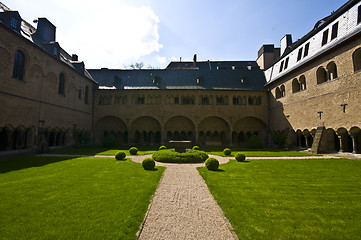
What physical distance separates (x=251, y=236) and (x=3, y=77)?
65.9ft

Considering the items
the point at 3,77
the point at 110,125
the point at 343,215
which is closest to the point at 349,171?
the point at 343,215

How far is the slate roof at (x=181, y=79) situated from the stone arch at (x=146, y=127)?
17.9ft

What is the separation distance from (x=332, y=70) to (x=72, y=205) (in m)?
22.8

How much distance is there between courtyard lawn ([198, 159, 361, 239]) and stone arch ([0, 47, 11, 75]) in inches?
709

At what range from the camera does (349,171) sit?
9.78 m

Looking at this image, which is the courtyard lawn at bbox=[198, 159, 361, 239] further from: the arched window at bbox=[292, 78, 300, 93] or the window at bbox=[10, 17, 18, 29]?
the window at bbox=[10, 17, 18, 29]

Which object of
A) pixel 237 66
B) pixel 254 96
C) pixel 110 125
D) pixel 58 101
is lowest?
pixel 110 125

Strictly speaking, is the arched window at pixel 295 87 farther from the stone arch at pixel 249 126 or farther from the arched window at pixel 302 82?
the stone arch at pixel 249 126

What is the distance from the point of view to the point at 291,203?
559cm

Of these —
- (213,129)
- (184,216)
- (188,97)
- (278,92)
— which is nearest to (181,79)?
(188,97)

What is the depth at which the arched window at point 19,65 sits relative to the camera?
15938 mm

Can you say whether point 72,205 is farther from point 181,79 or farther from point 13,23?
point 181,79

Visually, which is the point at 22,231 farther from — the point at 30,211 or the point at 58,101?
the point at 58,101

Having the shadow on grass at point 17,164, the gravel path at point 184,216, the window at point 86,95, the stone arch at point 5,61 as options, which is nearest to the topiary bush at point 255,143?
the gravel path at point 184,216
